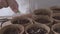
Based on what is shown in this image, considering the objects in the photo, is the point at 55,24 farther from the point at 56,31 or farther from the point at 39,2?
the point at 39,2

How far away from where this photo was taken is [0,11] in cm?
89

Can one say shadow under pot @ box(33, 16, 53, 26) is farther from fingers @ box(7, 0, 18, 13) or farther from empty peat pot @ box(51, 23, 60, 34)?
fingers @ box(7, 0, 18, 13)

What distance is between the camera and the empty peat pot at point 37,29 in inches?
23.5

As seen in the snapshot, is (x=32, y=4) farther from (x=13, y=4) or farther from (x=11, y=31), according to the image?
(x=11, y=31)

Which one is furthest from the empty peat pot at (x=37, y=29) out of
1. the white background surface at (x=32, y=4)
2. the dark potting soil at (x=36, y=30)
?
the white background surface at (x=32, y=4)

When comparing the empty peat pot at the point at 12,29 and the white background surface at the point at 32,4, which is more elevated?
the white background surface at the point at 32,4

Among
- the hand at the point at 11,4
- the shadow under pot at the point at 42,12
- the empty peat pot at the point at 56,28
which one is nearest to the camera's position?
the empty peat pot at the point at 56,28

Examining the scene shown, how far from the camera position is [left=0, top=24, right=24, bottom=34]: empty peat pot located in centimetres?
60

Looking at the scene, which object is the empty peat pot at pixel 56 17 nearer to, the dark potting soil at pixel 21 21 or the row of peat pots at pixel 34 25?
the row of peat pots at pixel 34 25

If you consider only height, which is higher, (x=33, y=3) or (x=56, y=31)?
(x=33, y=3)

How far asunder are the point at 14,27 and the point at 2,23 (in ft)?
0.27

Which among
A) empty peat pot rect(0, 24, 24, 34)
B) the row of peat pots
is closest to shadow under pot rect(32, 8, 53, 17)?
the row of peat pots

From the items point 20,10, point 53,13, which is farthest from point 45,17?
point 20,10

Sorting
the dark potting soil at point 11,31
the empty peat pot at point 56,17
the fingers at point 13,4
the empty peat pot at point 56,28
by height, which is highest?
the fingers at point 13,4
